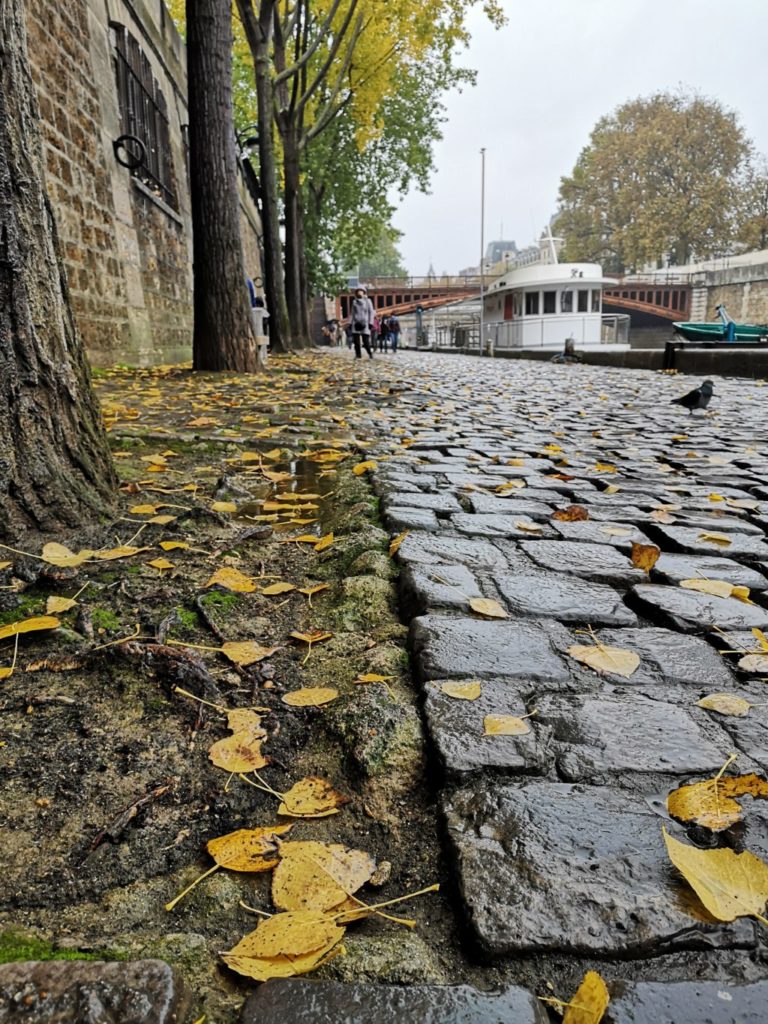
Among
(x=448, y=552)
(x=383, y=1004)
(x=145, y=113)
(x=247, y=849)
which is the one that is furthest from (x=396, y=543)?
(x=145, y=113)

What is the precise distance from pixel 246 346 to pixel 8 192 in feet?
20.0

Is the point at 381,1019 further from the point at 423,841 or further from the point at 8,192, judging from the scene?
the point at 8,192

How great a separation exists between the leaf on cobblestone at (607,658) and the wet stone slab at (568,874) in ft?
1.41

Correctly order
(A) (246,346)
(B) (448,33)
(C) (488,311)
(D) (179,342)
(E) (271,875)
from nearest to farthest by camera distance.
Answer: (E) (271,875)
(A) (246,346)
(D) (179,342)
(B) (448,33)
(C) (488,311)

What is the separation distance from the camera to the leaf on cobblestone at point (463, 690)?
135 cm

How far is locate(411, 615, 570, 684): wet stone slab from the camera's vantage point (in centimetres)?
146

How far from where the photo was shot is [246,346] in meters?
7.80

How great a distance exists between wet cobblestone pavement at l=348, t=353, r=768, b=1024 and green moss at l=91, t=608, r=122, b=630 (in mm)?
700

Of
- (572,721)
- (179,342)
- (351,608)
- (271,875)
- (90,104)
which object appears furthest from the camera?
(179,342)

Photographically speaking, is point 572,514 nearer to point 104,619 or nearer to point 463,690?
point 463,690

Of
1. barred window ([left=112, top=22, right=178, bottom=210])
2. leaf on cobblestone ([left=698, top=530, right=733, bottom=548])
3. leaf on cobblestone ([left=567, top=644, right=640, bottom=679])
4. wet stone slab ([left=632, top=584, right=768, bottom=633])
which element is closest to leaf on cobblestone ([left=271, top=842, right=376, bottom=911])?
leaf on cobblestone ([left=567, top=644, right=640, bottom=679])

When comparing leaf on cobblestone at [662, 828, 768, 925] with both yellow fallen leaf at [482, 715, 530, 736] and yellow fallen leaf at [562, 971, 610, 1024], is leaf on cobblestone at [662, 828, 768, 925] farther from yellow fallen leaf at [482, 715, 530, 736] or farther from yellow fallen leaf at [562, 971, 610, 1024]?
yellow fallen leaf at [482, 715, 530, 736]

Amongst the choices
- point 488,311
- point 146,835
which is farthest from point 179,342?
point 488,311

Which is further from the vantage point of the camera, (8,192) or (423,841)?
(8,192)
